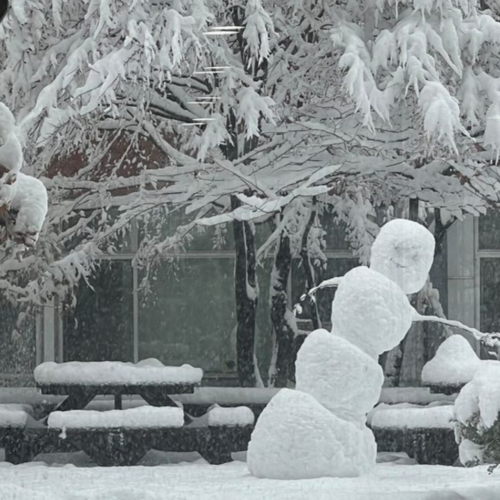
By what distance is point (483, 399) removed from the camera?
6.91 metres

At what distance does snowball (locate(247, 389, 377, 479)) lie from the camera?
761cm

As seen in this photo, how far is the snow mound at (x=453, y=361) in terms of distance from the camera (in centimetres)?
947

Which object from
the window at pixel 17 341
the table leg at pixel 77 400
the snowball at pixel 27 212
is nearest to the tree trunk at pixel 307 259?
the table leg at pixel 77 400

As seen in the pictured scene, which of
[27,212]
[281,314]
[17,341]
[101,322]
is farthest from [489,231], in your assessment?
[27,212]

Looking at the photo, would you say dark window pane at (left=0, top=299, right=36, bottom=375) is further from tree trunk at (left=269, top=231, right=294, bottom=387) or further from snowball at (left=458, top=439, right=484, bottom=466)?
snowball at (left=458, top=439, right=484, bottom=466)

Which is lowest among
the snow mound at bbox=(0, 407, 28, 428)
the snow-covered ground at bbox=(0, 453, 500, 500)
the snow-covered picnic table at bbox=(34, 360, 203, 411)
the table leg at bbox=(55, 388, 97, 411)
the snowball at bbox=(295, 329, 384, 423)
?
the snow-covered ground at bbox=(0, 453, 500, 500)

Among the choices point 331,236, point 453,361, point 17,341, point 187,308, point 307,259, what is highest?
point 331,236

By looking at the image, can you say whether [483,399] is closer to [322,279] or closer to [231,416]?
[322,279]

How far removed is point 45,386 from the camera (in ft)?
32.1

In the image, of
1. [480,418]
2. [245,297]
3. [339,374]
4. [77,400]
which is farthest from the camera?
[77,400]

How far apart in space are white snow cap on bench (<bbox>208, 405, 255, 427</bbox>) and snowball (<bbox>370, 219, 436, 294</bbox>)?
2060 mm

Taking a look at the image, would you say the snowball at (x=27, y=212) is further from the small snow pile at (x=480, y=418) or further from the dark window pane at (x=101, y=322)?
the dark window pane at (x=101, y=322)

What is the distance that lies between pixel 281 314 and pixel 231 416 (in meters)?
0.92

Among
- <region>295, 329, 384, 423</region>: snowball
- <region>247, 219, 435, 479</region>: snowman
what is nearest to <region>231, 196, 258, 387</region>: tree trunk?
<region>247, 219, 435, 479</region>: snowman
